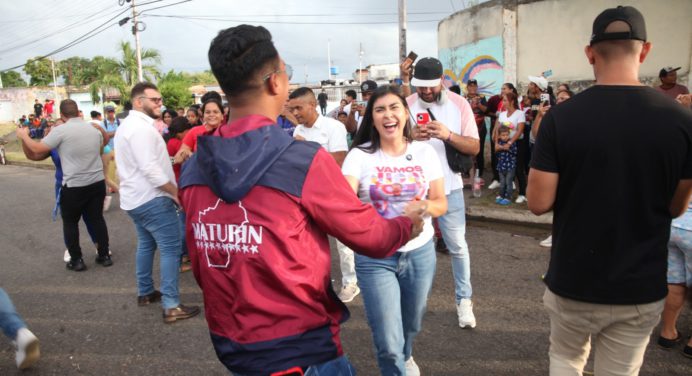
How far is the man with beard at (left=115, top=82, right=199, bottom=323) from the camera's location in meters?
4.10

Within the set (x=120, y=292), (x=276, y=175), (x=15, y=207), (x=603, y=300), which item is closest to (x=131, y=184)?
(x=120, y=292)

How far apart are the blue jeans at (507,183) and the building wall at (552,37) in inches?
144

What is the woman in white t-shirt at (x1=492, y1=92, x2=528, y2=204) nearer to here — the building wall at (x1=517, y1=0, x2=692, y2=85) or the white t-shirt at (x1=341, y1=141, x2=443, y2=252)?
the building wall at (x1=517, y1=0, x2=692, y2=85)

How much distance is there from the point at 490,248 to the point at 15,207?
32.3 feet

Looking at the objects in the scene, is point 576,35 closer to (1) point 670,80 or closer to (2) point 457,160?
(1) point 670,80

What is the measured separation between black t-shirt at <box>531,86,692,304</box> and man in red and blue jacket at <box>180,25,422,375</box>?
97cm

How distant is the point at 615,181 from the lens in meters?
1.94

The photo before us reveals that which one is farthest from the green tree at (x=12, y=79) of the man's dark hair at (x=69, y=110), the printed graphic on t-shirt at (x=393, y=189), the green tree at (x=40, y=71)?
the printed graphic on t-shirt at (x=393, y=189)

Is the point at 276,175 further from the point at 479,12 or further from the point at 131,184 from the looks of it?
the point at 479,12

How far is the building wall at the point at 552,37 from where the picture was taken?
28.4 ft

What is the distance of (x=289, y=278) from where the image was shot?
1.46 m

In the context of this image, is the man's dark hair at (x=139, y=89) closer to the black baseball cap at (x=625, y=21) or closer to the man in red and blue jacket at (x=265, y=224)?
the man in red and blue jacket at (x=265, y=224)

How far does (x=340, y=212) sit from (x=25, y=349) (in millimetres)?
3202

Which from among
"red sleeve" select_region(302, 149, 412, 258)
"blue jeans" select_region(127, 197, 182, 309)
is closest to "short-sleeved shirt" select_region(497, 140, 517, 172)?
"blue jeans" select_region(127, 197, 182, 309)
